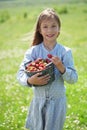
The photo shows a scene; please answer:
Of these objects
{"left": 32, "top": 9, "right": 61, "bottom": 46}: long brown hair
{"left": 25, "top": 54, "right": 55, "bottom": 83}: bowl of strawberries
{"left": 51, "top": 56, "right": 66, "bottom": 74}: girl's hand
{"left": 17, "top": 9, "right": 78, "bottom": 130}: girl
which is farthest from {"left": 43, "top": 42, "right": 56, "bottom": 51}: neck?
{"left": 51, "top": 56, "right": 66, "bottom": 74}: girl's hand

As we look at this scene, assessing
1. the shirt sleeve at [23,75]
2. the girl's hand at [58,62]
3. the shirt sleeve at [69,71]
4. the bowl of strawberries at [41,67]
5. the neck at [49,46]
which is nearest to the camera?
the girl's hand at [58,62]

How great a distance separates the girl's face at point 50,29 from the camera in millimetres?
6965

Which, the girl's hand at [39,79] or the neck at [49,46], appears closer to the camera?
the girl's hand at [39,79]

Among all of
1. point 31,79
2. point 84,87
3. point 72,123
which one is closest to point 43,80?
point 31,79

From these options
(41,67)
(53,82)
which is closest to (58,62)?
(41,67)

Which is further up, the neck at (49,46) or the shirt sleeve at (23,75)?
the neck at (49,46)

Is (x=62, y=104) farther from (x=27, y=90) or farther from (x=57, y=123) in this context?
(x=27, y=90)

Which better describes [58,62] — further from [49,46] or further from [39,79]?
[49,46]

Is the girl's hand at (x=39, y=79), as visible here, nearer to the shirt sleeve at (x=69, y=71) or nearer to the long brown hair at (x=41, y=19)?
the shirt sleeve at (x=69, y=71)

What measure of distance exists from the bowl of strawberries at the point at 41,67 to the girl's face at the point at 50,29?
1.50 ft

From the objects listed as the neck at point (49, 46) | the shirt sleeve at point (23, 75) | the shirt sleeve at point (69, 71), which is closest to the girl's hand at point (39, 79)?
the shirt sleeve at point (23, 75)

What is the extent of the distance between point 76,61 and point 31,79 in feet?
46.9

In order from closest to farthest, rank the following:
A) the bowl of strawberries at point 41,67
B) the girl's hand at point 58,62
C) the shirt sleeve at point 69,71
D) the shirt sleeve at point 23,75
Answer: the girl's hand at point 58,62 < the bowl of strawberries at point 41,67 < the shirt sleeve at point 69,71 < the shirt sleeve at point 23,75

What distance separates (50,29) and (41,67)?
71 cm
